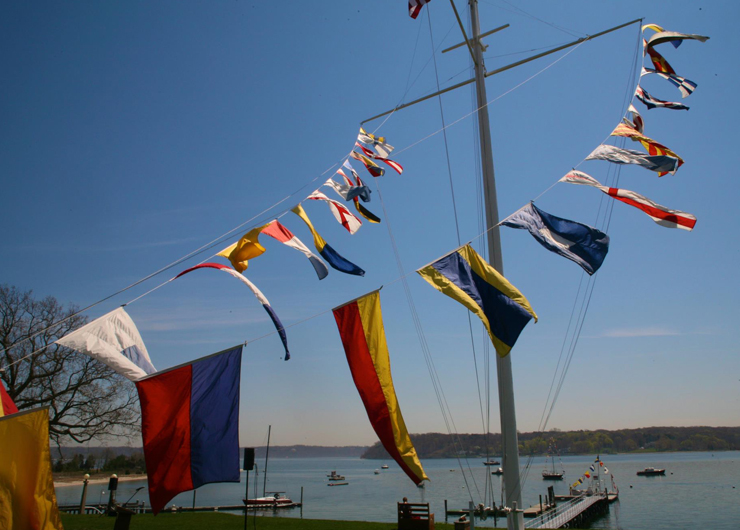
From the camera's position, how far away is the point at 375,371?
22.9ft

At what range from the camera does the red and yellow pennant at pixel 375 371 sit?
6.69 m

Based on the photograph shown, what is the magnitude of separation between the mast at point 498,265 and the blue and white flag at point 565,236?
→ 80 centimetres

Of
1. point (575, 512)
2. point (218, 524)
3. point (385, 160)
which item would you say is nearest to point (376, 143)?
point (385, 160)

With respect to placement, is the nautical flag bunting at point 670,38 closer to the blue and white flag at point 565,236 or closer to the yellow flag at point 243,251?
the blue and white flag at point 565,236

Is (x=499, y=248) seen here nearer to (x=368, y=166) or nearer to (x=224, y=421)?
(x=368, y=166)

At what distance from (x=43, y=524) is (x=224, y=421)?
1939 mm

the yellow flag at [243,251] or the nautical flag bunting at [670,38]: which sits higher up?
the nautical flag bunting at [670,38]

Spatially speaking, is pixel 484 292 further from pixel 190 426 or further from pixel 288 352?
pixel 190 426

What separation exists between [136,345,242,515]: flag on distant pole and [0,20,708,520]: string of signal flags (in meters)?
0.01

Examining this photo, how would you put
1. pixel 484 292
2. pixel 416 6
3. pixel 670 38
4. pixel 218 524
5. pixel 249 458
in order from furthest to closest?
pixel 218 524, pixel 249 458, pixel 670 38, pixel 416 6, pixel 484 292

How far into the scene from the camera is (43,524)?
493 centimetres

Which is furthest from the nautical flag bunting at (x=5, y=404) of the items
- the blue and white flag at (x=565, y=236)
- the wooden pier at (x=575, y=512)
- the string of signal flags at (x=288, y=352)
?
the wooden pier at (x=575, y=512)

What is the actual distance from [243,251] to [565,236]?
5104mm

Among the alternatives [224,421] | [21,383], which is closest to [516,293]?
[224,421]
